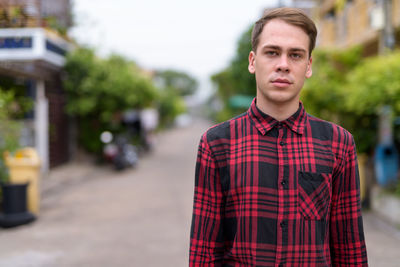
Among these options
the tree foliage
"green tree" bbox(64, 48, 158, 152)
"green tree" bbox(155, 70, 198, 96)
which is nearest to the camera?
the tree foliage

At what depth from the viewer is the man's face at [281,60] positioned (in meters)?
1.64

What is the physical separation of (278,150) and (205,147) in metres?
0.31

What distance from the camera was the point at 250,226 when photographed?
1.67 m

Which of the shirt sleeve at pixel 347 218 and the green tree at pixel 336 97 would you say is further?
the green tree at pixel 336 97

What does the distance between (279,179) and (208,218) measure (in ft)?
1.11

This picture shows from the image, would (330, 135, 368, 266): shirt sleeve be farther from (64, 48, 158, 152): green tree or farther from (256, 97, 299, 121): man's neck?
(64, 48, 158, 152): green tree

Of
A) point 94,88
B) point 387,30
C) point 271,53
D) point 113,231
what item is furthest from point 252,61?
point 94,88

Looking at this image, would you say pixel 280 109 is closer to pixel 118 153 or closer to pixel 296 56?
pixel 296 56

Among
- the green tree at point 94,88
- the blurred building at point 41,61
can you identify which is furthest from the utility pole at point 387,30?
the green tree at point 94,88

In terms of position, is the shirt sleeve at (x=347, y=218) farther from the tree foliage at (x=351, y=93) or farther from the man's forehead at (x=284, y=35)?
the tree foliage at (x=351, y=93)

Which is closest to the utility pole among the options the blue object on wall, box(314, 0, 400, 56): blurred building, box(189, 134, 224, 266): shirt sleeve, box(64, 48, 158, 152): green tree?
box(314, 0, 400, 56): blurred building

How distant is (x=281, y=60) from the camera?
1.64 metres

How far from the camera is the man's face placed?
1.64m

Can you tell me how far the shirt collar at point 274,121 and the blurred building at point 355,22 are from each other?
7.72 m
